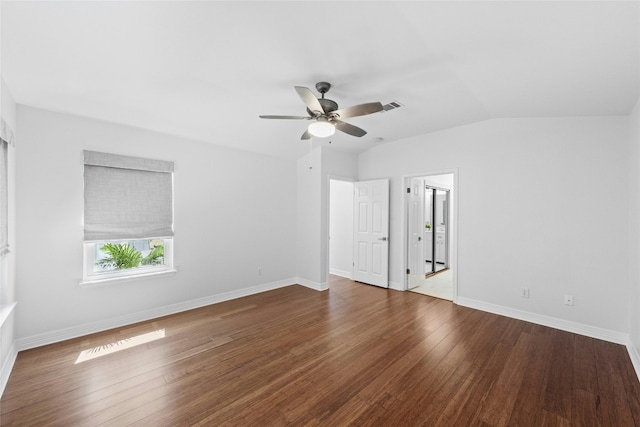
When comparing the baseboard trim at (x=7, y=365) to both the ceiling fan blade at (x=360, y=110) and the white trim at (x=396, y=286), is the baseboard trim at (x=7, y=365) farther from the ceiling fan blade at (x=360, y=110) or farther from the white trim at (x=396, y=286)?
the white trim at (x=396, y=286)

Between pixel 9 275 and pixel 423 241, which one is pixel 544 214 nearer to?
pixel 423 241

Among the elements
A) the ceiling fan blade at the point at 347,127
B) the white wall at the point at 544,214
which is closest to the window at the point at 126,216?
the ceiling fan blade at the point at 347,127

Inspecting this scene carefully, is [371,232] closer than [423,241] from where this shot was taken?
Yes

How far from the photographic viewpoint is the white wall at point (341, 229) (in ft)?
20.1

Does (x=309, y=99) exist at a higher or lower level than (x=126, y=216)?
higher

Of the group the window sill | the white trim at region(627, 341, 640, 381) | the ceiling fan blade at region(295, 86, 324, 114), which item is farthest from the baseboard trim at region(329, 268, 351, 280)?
the ceiling fan blade at region(295, 86, 324, 114)

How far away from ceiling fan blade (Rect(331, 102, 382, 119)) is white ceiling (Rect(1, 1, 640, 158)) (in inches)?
15.5

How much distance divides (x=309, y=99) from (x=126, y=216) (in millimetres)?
2804

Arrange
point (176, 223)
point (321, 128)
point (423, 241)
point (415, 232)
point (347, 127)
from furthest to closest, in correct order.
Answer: point (423, 241) → point (415, 232) → point (176, 223) → point (347, 127) → point (321, 128)

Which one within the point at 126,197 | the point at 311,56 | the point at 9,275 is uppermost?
the point at 311,56

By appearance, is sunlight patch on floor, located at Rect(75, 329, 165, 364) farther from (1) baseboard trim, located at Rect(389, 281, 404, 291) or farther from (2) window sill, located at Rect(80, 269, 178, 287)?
(1) baseboard trim, located at Rect(389, 281, 404, 291)

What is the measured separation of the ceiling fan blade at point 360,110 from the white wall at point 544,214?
8.00 ft

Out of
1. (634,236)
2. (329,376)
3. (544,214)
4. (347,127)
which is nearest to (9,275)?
(329,376)

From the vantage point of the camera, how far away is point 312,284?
516 centimetres
